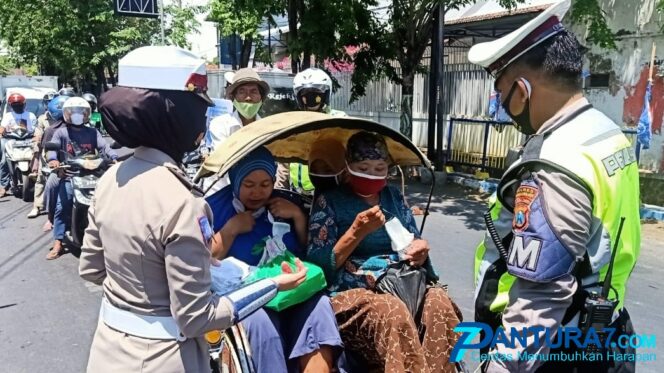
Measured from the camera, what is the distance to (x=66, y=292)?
Answer: 5.18 metres

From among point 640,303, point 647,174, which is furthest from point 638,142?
point 640,303

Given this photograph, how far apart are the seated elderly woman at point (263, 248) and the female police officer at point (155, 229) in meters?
0.66

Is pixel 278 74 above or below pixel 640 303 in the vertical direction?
above

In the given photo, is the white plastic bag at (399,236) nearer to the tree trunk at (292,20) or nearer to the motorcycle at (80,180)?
the motorcycle at (80,180)

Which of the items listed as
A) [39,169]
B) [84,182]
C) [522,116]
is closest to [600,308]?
[522,116]

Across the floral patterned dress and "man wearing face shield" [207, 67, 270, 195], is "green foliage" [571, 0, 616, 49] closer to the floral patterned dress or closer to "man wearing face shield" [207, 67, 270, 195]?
"man wearing face shield" [207, 67, 270, 195]

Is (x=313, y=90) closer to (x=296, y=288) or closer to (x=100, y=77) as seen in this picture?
(x=296, y=288)

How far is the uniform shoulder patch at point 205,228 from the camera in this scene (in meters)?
1.81

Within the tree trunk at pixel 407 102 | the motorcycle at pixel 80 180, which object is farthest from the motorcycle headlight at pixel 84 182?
the tree trunk at pixel 407 102

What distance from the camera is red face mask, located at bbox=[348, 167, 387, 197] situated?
2.93 meters

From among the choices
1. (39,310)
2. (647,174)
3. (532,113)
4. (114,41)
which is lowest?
(39,310)

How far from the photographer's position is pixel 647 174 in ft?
→ 32.1

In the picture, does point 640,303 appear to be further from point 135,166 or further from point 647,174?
point 647,174

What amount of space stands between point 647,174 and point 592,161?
9.48 metres
